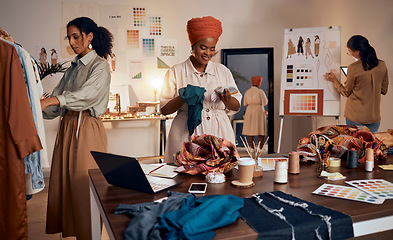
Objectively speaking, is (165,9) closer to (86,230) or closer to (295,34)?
(295,34)

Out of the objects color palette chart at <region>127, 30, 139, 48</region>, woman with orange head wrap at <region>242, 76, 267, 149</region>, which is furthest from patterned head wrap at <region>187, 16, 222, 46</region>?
woman with orange head wrap at <region>242, 76, 267, 149</region>

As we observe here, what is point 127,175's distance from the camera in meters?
1.54

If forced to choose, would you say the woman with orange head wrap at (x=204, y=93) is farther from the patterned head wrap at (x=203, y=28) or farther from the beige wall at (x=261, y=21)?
the beige wall at (x=261, y=21)

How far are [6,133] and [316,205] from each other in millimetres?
1460

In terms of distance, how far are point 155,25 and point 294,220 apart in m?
5.13

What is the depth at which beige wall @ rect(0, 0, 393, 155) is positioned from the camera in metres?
5.21

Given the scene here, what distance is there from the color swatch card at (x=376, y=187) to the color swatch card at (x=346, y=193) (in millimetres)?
42

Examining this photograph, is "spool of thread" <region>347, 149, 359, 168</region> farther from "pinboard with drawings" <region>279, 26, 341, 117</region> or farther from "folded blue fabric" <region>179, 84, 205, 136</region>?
"pinboard with drawings" <region>279, 26, 341, 117</region>

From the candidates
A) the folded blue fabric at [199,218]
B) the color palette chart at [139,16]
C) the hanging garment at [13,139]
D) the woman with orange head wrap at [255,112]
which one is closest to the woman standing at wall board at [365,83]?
the woman with orange head wrap at [255,112]

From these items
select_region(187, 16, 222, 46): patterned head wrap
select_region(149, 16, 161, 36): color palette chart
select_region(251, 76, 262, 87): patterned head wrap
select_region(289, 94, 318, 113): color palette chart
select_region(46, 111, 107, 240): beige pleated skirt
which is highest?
select_region(149, 16, 161, 36): color palette chart

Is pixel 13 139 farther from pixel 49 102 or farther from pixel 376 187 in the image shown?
pixel 376 187

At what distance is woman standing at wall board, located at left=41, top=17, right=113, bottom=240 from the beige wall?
315cm

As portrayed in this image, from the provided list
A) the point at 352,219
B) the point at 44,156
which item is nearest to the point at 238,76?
the point at 44,156

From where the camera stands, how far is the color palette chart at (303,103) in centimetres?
513
